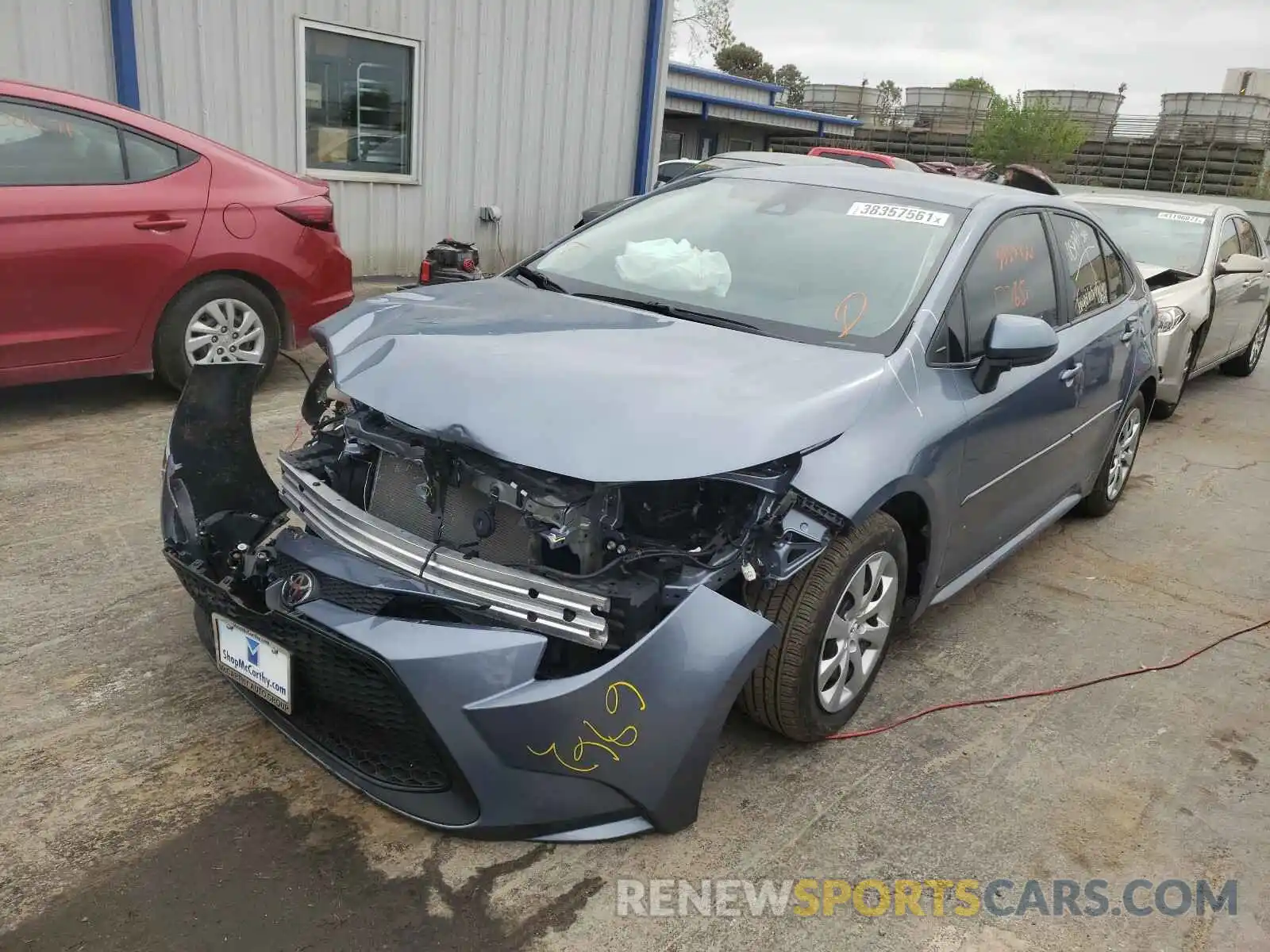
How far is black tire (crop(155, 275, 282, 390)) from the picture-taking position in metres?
5.38

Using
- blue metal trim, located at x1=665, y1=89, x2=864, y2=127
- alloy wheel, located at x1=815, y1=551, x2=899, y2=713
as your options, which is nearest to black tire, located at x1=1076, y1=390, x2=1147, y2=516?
alloy wheel, located at x1=815, y1=551, x2=899, y2=713

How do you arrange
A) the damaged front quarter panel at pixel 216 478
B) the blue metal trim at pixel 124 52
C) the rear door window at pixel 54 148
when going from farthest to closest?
1. the blue metal trim at pixel 124 52
2. the rear door window at pixel 54 148
3. the damaged front quarter panel at pixel 216 478

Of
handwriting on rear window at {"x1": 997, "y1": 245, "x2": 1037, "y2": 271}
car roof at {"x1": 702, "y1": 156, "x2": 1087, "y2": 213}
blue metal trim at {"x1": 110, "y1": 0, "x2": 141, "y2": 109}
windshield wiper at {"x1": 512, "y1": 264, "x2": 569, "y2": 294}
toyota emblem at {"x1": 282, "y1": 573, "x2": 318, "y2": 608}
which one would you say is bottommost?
toyota emblem at {"x1": 282, "y1": 573, "x2": 318, "y2": 608}

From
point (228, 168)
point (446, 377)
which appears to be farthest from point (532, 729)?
point (228, 168)

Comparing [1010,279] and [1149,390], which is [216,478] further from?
[1149,390]

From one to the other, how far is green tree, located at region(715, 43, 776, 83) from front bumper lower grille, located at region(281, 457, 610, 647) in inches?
2368

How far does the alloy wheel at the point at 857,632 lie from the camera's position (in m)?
2.88

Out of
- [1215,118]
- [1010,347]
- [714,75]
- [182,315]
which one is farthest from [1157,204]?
[1215,118]

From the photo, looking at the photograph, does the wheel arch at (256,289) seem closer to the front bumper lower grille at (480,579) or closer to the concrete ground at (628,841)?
the concrete ground at (628,841)

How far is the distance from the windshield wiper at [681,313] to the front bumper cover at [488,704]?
1114 mm

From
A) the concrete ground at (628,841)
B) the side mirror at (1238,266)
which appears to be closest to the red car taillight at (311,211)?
the concrete ground at (628,841)

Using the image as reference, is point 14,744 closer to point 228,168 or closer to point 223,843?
point 223,843

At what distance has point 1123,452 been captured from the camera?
525cm

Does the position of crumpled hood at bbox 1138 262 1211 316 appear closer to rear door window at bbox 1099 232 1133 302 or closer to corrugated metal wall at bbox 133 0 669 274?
rear door window at bbox 1099 232 1133 302
